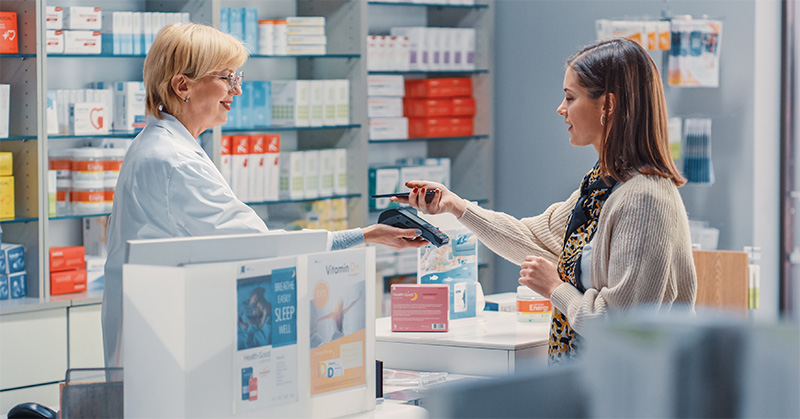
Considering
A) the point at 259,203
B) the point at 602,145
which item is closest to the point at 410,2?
the point at 259,203

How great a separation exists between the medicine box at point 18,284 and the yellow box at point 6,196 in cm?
27

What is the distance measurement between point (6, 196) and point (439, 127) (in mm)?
2753

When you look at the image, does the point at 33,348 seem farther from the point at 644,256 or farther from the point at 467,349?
the point at 644,256

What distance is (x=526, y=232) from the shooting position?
3.06 metres

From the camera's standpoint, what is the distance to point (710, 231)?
5438mm

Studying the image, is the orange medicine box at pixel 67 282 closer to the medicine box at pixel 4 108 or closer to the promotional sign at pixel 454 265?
the medicine box at pixel 4 108

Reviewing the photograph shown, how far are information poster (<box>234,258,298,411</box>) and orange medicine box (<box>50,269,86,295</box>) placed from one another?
292 centimetres

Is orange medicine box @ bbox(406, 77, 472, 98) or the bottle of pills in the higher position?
orange medicine box @ bbox(406, 77, 472, 98)

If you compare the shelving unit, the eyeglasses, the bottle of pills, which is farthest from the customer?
the shelving unit

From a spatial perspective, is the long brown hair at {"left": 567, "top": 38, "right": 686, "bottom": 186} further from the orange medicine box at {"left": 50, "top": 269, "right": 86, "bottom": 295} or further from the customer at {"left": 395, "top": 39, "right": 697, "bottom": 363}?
the orange medicine box at {"left": 50, "top": 269, "right": 86, "bottom": 295}

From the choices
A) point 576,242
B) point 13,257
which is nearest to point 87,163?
point 13,257

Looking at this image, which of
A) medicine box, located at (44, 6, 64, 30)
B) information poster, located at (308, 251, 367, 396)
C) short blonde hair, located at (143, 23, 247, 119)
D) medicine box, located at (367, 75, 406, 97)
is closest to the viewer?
information poster, located at (308, 251, 367, 396)

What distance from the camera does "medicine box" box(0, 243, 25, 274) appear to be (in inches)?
174

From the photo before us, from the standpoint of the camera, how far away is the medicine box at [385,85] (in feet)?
19.5
